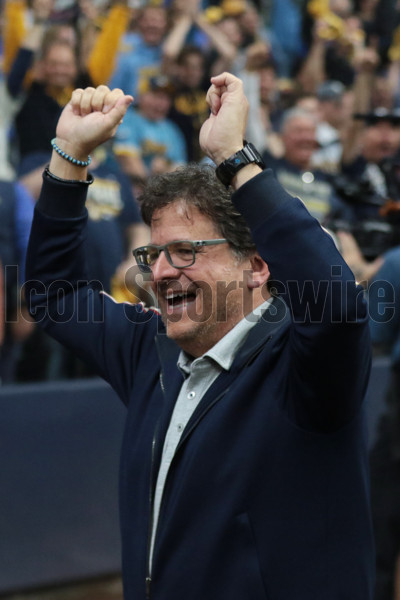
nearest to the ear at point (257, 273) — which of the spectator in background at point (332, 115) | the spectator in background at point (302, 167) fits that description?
the spectator in background at point (302, 167)

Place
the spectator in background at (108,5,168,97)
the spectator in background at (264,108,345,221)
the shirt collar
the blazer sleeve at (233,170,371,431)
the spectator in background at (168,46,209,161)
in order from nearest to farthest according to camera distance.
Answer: the blazer sleeve at (233,170,371,431)
the shirt collar
the spectator in background at (264,108,345,221)
the spectator in background at (108,5,168,97)
the spectator in background at (168,46,209,161)

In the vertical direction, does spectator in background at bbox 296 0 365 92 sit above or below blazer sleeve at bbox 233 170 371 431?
above

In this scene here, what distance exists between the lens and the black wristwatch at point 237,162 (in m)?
1.88

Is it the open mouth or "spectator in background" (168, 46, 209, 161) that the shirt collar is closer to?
the open mouth

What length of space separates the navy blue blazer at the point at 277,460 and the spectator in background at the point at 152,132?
4381 millimetres

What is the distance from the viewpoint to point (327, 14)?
32.2ft

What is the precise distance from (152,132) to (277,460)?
16.6ft

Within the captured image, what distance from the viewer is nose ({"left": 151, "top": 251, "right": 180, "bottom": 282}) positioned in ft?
7.20

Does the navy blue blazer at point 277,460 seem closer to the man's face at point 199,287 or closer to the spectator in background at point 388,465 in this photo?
the man's face at point 199,287

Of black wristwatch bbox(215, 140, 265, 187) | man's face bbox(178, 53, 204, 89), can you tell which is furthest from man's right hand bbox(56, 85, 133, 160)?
man's face bbox(178, 53, 204, 89)

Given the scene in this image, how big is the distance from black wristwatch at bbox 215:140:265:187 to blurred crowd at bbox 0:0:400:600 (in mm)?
872

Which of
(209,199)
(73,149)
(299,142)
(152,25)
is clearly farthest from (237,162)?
(152,25)

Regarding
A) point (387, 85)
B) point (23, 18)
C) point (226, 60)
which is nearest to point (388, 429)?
point (23, 18)

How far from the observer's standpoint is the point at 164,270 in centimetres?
220
